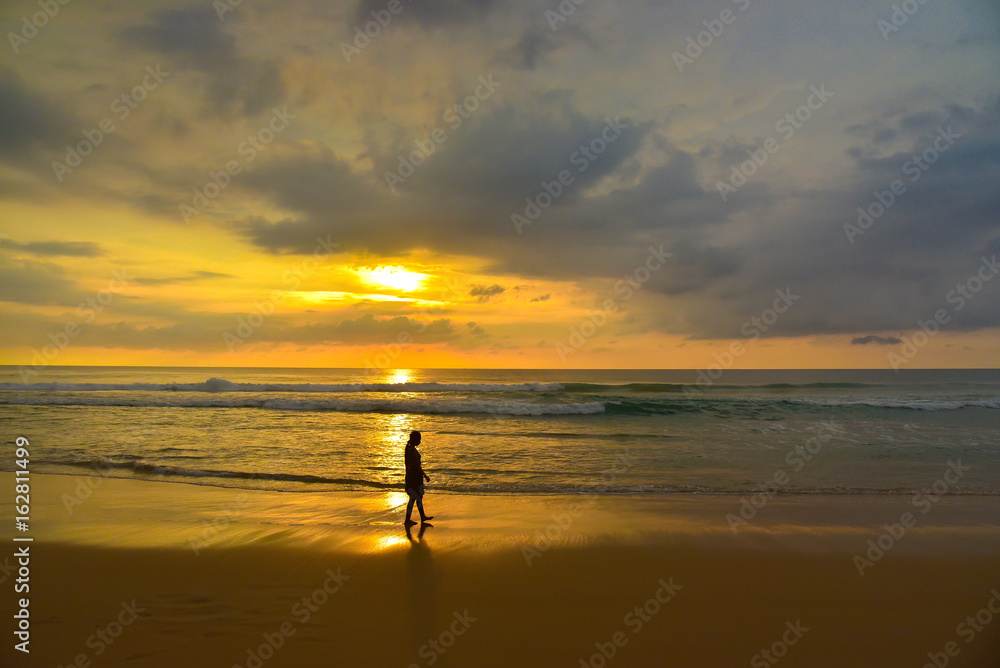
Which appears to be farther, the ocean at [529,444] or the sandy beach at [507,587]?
the ocean at [529,444]

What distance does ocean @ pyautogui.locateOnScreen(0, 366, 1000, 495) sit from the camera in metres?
13.4

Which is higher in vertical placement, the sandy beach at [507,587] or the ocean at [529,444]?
the ocean at [529,444]

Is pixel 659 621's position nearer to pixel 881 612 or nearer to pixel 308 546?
pixel 881 612

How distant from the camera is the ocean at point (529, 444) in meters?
13.4

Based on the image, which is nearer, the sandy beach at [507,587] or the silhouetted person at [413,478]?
the sandy beach at [507,587]

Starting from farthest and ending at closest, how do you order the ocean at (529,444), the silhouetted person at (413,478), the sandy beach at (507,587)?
the ocean at (529,444) → the silhouetted person at (413,478) → the sandy beach at (507,587)

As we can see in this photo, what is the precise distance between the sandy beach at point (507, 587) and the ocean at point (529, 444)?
2.99 m

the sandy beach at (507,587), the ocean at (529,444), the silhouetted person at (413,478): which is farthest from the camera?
the ocean at (529,444)

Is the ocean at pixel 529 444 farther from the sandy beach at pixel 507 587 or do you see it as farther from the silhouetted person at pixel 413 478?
the silhouetted person at pixel 413 478

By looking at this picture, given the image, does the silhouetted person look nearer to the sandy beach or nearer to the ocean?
the sandy beach

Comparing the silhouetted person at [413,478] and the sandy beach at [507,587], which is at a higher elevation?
the silhouetted person at [413,478]

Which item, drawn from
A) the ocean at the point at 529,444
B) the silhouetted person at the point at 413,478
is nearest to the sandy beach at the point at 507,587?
the silhouetted person at the point at 413,478

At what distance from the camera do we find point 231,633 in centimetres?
559

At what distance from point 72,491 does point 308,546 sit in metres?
7.46
